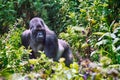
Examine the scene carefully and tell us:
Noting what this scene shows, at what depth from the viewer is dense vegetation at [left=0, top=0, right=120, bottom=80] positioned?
6.32 feet

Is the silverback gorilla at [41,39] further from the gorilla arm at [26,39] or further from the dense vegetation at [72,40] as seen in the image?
the dense vegetation at [72,40]

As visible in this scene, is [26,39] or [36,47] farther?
[26,39]

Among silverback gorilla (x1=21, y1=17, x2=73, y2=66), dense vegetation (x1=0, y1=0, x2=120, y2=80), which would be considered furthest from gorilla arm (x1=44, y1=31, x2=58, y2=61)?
dense vegetation (x1=0, y1=0, x2=120, y2=80)

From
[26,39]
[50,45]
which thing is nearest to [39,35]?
[50,45]

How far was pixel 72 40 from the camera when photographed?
4.95 m

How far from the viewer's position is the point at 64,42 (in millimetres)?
5430

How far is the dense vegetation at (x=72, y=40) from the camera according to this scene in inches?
75.9

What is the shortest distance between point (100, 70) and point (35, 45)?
11.1 ft

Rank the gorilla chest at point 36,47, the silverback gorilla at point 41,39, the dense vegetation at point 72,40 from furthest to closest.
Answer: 1. the gorilla chest at point 36,47
2. the silverback gorilla at point 41,39
3. the dense vegetation at point 72,40

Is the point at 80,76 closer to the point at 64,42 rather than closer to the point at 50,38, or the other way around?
the point at 50,38

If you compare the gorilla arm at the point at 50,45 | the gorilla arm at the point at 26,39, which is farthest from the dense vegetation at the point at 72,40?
the gorilla arm at the point at 50,45

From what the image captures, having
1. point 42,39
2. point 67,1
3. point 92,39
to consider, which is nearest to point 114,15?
point 92,39

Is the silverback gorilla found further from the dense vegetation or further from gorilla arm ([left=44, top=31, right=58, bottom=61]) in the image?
the dense vegetation

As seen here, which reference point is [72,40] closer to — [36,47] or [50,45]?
[50,45]
